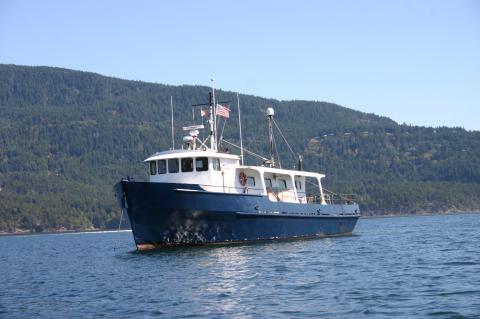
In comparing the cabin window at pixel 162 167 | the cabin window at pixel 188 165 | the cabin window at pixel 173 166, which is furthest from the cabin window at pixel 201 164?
the cabin window at pixel 162 167

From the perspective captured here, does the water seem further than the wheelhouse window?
No

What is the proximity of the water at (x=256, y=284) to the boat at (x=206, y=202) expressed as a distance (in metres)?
1.32

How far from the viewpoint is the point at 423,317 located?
65.3 feet

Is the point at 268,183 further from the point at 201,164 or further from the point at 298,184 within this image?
the point at 201,164

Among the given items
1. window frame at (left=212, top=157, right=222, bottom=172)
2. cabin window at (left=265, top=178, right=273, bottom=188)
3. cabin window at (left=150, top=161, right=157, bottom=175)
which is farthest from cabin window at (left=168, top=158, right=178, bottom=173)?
cabin window at (left=265, top=178, right=273, bottom=188)

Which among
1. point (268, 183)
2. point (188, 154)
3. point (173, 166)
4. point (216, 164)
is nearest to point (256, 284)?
point (188, 154)

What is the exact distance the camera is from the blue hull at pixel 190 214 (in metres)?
38.3

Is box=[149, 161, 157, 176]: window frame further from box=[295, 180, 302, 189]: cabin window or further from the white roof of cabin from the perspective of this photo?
box=[295, 180, 302, 189]: cabin window

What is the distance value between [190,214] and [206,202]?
3.22ft

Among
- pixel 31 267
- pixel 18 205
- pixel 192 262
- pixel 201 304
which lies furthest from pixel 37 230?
pixel 201 304

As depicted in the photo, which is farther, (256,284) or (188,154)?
(188,154)

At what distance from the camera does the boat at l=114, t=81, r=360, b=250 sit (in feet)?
126

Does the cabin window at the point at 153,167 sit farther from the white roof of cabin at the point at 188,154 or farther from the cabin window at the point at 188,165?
the cabin window at the point at 188,165

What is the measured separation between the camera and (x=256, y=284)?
2603 cm
